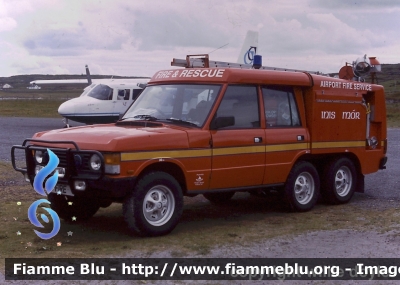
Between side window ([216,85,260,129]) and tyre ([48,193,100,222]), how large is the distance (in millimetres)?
2251

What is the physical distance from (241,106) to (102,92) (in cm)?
1822

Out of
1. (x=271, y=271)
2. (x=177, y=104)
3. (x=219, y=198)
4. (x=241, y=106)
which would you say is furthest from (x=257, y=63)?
(x=271, y=271)

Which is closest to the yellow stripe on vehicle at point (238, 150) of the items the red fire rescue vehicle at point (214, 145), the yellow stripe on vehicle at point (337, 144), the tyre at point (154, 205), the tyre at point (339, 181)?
the red fire rescue vehicle at point (214, 145)

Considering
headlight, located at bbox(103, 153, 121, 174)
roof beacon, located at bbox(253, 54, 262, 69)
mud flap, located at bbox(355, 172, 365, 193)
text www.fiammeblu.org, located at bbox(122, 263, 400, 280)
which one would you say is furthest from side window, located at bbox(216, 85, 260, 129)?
mud flap, located at bbox(355, 172, 365, 193)

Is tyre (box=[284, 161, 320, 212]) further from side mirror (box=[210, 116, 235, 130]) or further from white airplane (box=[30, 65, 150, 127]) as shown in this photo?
white airplane (box=[30, 65, 150, 127])

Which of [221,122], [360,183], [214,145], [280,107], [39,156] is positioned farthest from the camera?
[360,183]

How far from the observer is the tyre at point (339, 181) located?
10.4 metres

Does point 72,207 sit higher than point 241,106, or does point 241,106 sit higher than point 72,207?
point 241,106

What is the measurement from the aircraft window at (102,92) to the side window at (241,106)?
17.7 meters

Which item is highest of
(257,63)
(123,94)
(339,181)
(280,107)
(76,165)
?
(257,63)

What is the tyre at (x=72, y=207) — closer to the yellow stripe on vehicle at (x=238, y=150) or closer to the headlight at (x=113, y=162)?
the headlight at (x=113, y=162)

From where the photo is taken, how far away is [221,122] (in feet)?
26.7

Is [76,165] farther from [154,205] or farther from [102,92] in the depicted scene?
[102,92]

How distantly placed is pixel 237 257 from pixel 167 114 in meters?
2.53
